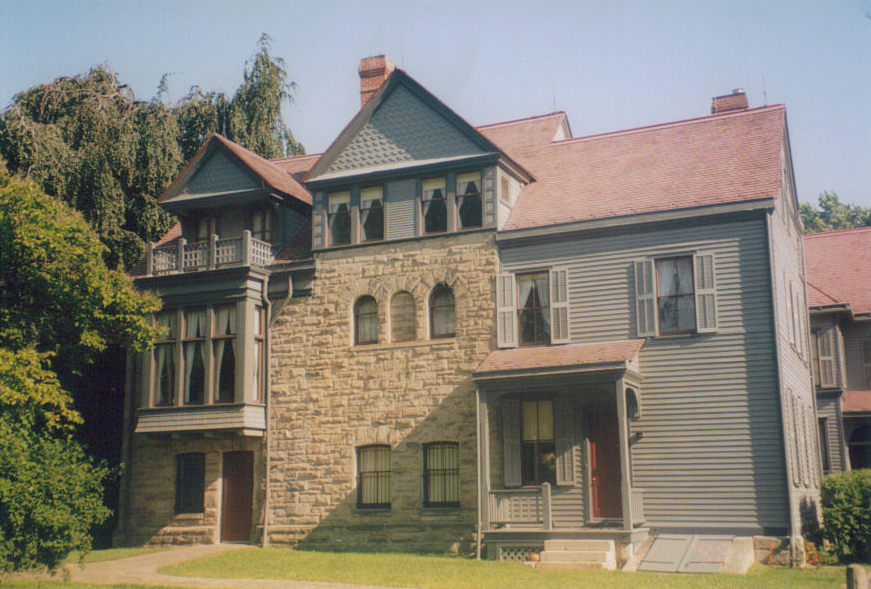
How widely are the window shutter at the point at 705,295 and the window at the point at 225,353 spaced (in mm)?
11222

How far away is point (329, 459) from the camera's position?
23344 millimetres

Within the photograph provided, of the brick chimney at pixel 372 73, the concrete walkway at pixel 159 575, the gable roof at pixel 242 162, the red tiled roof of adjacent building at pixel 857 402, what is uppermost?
the brick chimney at pixel 372 73

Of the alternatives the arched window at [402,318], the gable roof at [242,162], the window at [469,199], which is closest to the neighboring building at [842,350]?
the window at [469,199]

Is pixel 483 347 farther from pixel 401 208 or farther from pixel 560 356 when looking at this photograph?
pixel 401 208

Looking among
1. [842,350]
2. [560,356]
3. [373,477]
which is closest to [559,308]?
[560,356]

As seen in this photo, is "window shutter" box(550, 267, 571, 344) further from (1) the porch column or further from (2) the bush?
(2) the bush

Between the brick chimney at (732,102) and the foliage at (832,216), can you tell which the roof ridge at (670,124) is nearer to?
the brick chimney at (732,102)

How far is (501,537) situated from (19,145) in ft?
63.1

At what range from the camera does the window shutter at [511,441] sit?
21250 mm

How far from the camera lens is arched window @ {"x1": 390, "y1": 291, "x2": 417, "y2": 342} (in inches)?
915

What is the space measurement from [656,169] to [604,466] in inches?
282

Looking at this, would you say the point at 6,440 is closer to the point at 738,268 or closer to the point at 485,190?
the point at 485,190

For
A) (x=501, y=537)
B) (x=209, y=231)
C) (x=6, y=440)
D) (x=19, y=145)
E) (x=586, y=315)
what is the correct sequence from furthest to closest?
(x=19, y=145)
(x=209, y=231)
(x=586, y=315)
(x=501, y=537)
(x=6, y=440)

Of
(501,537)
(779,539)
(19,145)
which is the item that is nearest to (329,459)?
(501,537)
